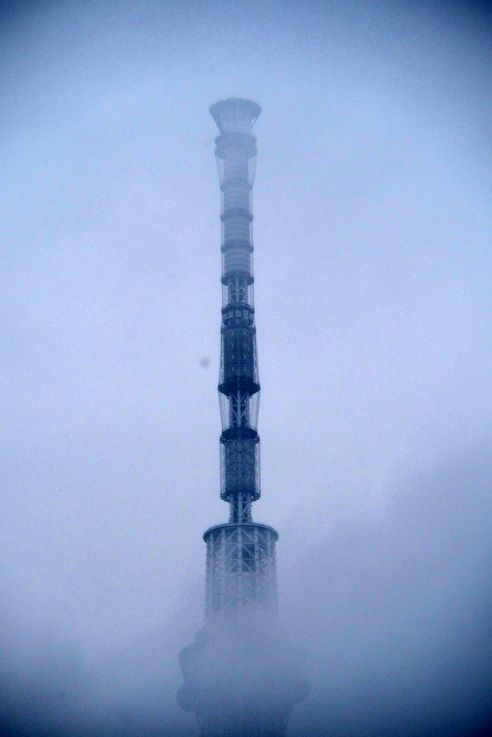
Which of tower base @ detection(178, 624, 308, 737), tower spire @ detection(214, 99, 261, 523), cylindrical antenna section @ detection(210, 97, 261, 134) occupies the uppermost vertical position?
cylindrical antenna section @ detection(210, 97, 261, 134)

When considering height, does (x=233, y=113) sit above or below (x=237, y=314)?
above

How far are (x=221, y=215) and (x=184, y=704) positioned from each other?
84820mm

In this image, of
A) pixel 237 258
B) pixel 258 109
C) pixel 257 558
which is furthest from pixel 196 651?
pixel 258 109

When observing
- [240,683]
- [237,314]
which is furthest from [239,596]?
[237,314]

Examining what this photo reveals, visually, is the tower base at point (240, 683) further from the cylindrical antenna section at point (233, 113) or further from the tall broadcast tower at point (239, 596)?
the cylindrical antenna section at point (233, 113)

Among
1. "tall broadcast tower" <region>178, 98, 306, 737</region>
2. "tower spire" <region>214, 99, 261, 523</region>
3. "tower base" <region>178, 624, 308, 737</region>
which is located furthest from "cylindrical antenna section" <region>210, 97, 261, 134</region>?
"tower base" <region>178, 624, 308, 737</region>

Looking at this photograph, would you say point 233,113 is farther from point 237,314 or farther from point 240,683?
point 240,683

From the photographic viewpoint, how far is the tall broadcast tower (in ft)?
430

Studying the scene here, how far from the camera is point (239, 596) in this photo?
13725cm

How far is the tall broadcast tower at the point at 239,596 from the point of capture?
131125 mm

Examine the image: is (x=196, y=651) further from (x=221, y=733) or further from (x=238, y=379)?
(x=238, y=379)

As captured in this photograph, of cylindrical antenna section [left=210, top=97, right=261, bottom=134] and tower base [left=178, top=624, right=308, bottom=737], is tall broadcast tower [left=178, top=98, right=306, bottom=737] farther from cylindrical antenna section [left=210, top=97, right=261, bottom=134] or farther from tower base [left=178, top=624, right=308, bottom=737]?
cylindrical antenna section [left=210, top=97, right=261, bottom=134]

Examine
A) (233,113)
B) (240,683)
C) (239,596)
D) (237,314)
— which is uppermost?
(233,113)

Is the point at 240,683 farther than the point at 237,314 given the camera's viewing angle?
No
